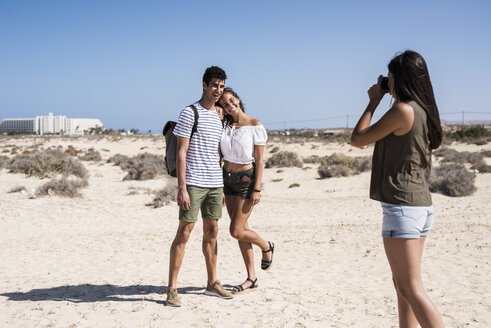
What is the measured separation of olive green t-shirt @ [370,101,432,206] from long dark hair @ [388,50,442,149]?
0.14 ft

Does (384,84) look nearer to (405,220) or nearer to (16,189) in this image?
(405,220)

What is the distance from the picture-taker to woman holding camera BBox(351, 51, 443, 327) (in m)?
2.41

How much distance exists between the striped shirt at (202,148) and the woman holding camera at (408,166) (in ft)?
5.76

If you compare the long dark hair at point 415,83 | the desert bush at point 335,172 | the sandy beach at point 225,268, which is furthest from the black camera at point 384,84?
the desert bush at point 335,172

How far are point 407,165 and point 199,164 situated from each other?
1.98m

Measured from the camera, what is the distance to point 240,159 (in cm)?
420

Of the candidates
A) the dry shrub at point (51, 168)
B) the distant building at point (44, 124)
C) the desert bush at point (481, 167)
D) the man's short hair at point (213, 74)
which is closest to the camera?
the man's short hair at point (213, 74)

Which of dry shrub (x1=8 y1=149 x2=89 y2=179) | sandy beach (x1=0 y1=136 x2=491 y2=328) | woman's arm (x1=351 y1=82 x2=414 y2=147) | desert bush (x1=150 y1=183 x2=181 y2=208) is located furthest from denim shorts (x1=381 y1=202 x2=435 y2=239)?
dry shrub (x1=8 y1=149 x2=89 y2=179)

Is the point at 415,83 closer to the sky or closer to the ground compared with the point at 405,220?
closer to the sky

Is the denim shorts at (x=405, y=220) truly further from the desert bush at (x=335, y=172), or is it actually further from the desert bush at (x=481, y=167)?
the desert bush at (x=481, y=167)

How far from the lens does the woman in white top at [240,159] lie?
13.7ft

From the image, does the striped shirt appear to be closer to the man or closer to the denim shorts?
the man

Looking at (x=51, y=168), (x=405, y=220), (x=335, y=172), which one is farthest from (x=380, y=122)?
(x=51, y=168)

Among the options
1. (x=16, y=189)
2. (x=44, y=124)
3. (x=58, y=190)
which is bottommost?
(x=16, y=189)
